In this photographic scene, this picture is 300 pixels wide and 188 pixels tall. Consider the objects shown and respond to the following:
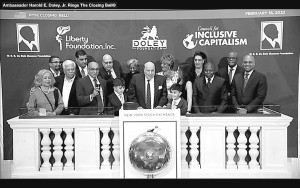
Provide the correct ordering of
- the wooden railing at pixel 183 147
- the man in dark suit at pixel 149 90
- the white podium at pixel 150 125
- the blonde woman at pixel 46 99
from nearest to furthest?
the white podium at pixel 150 125, the wooden railing at pixel 183 147, the blonde woman at pixel 46 99, the man in dark suit at pixel 149 90

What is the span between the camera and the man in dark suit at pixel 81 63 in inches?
194

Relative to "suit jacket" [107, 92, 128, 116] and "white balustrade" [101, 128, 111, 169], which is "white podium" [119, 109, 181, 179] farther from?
"suit jacket" [107, 92, 128, 116]

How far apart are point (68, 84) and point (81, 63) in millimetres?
301

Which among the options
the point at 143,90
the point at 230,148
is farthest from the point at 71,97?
the point at 230,148

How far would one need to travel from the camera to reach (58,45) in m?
4.91

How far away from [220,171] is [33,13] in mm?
2876

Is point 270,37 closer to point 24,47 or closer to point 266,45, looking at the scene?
point 266,45

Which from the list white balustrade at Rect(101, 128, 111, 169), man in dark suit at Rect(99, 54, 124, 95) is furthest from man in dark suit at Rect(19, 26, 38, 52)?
white balustrade at Rect(101, 128, 111, 169)

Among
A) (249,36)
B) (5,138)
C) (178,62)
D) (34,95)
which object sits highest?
(249,36)

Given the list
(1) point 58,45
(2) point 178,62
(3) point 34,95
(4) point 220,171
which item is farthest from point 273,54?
(3) point 34,95

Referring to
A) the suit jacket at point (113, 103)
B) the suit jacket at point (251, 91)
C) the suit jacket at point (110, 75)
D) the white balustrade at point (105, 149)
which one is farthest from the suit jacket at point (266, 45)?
the white balustrade at point (105, 149)

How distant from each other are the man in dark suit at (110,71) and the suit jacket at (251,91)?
1413mm

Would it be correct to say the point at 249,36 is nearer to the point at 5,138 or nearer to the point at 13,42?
the point at 13,42

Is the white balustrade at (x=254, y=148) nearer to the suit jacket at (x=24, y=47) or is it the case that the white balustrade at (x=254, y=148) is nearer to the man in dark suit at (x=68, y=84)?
the man in dark suit at (x=68, y=84)
